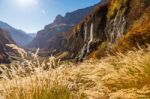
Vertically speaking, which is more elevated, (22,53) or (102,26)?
(102,26)

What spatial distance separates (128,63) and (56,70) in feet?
4.73

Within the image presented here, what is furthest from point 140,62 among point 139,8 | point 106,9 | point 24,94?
point 106,9

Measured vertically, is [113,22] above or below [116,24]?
above

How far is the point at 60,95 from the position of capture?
17.7ft

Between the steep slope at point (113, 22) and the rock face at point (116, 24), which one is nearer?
the rock face at point (116, 24)

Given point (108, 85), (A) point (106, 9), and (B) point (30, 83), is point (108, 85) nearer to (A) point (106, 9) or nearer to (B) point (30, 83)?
(B) point (30, 83)

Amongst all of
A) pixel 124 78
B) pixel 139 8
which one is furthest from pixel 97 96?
pixel 139 8

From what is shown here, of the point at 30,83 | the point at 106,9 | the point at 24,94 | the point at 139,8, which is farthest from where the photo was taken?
the point at 106,9

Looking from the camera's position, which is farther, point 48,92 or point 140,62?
point 140,62

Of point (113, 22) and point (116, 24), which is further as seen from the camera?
point (113, 22)

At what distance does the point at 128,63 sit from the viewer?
261 inches

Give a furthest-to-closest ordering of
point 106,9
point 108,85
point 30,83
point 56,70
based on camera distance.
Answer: point 106,9 → point 108,85 → point 56,70 → point 30,83

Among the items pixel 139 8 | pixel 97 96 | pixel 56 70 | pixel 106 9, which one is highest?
pixel 106 9

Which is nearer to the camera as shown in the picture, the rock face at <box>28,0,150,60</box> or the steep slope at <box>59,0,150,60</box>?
the rock face at <box>28,0,150,60</box>
